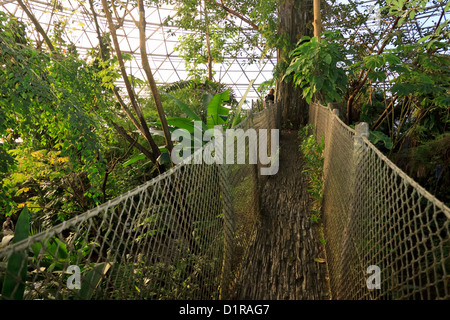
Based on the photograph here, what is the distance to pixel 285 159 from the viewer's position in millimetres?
7199

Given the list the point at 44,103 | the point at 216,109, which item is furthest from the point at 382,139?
the point at 44,103

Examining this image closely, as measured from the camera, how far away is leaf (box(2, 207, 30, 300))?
39.2 inches

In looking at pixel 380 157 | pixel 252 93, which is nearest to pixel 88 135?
pixel 380 157

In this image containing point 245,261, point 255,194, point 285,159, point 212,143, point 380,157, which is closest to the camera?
point 380,157

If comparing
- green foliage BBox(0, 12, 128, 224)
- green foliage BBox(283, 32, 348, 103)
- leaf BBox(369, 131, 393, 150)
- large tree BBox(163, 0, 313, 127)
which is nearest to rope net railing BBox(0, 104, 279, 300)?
green foliage BBox(0, 12, 128, 224)

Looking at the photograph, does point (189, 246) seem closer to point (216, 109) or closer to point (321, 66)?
point (216, 109)

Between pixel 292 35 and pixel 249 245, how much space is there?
27.0 ft

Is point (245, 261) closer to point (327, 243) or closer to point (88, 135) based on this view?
point (327, 243)

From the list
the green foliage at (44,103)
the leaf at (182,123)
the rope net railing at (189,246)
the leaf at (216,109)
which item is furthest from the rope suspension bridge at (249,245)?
the leaf at (182,123)

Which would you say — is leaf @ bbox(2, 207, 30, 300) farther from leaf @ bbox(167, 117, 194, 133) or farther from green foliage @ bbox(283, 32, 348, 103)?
green foliage @ bbox(283, 32, 348, 103)

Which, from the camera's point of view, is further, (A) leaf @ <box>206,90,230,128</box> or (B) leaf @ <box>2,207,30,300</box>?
(A) leaf @ <box>206,90,230,128</box>

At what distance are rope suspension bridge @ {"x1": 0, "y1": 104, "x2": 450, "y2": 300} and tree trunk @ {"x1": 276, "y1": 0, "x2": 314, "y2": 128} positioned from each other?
19.5ft

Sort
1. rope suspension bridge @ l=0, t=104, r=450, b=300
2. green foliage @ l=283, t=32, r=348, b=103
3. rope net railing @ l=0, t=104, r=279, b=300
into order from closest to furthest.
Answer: rope suspension bridge @ l=0, t=104, r=450, b=300, rope net railing @ l=0, t=104, r=279, b=300, green foliage @ l=283, t=32, r=348, b=103

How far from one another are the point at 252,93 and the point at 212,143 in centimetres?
2832
